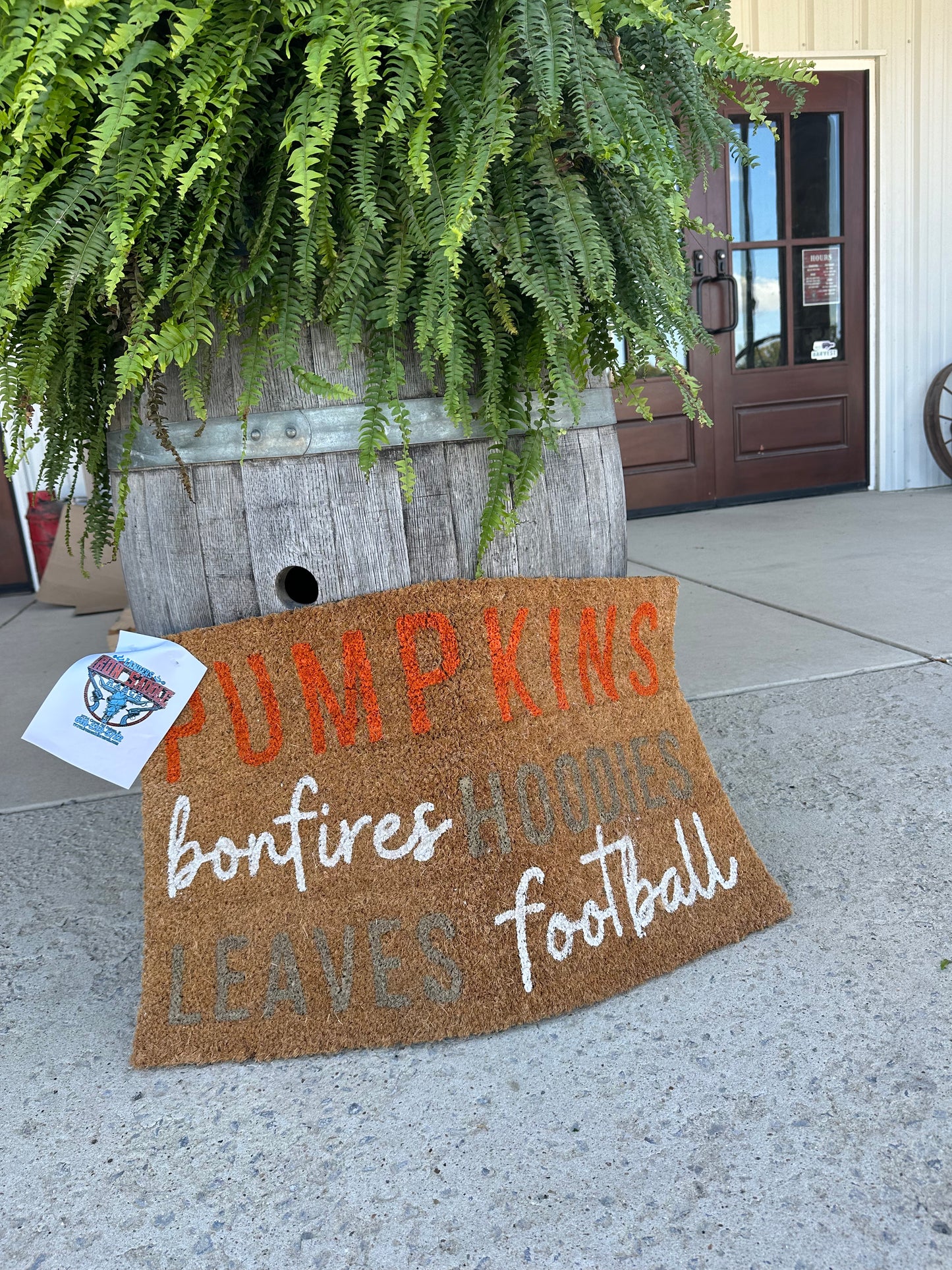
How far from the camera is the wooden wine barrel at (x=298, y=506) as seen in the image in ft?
4.60

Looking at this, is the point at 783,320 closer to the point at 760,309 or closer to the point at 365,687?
the point at 760,309

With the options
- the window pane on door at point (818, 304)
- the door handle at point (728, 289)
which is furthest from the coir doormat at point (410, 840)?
the window pane on door at point (818, 304)

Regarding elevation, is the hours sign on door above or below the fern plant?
above

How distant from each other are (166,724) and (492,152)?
2.85 ft

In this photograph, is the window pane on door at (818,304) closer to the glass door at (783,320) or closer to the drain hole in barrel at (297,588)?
the glass door at (783,320)

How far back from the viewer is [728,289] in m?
5.18

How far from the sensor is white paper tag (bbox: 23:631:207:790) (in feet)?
4.66

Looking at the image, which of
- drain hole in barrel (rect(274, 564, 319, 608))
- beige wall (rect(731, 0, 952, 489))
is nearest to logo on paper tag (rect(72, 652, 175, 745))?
drain hole in barrel (rect(274, 564, 319, 608))

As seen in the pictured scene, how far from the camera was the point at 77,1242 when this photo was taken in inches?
41.2

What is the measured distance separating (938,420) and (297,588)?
4983mm

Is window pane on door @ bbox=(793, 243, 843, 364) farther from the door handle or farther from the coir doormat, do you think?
the coir doormat

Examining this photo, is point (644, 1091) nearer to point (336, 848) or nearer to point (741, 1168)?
point (741, 1168)

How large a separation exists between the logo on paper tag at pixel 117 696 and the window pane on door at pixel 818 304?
4.82 m

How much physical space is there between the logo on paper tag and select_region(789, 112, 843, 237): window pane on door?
4859 millimetres
